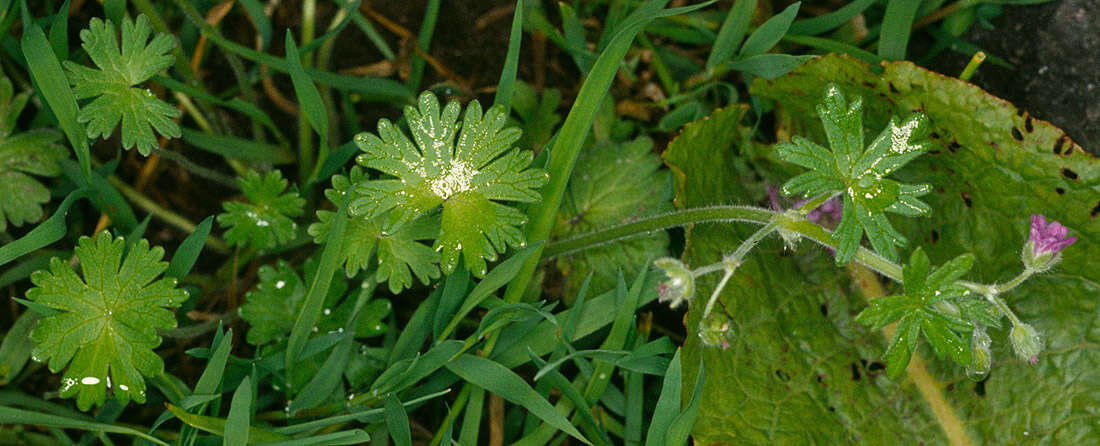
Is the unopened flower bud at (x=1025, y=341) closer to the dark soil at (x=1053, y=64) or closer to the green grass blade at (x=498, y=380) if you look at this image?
the dark soil at (x=1053, y=64)

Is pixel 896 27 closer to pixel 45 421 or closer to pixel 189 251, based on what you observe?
pixel 189 251

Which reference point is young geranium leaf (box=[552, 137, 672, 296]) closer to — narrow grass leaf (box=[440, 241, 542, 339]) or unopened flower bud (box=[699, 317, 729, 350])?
narrow grass leaf (box=[440, 241, 542, 339])

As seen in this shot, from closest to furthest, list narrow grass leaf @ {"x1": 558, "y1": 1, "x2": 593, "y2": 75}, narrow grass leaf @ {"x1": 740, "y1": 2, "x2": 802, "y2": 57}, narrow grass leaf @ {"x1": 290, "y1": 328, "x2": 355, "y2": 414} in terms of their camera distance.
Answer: narrow grass leaf @ {"x1": 290, "y1": 328, "x2": 355, "y2": 414} < narrow grass leaf @ {"x1": 740, "y1": 2, "x2": 802, "y2": 57} < narrow grass leaf @ {"x1": 558, "y1": 1, "x2": 593, "y2": 75}

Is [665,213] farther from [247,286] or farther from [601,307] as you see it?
[247,286]

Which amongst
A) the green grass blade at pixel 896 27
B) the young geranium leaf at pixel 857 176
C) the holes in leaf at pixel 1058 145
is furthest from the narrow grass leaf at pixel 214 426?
the holes in leaf at pixel 1058 145

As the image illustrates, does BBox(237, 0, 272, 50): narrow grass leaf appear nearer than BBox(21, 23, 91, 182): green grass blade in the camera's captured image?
No

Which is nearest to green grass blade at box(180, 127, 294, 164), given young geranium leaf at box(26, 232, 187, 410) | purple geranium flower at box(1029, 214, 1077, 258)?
young geranium leaf at box(26, 232, 187, 410)

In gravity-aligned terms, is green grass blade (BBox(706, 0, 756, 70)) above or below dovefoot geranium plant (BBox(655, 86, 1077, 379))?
above
